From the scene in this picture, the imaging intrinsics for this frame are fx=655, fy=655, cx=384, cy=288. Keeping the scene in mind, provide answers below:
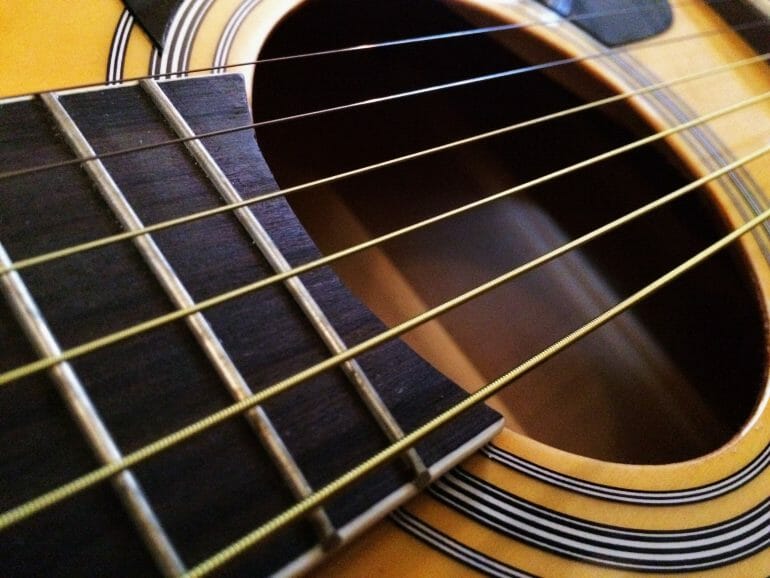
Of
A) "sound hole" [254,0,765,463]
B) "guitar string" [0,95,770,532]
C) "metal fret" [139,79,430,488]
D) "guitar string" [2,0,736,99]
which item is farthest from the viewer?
"sound hole" [254,0,765,463]

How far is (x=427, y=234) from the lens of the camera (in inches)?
34.2

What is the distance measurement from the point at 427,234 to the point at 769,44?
63 centimetres

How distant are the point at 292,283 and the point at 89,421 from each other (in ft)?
0.53

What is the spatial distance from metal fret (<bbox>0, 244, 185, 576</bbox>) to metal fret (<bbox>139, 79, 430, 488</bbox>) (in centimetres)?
14

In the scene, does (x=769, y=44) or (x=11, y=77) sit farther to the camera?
(x=769, y=44)

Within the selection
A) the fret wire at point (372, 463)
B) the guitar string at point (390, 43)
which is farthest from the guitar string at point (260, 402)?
the guitar string at point (390, 43)

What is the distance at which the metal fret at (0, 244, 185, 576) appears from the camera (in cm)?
32

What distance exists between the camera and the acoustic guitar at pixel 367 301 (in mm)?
354

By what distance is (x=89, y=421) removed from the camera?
13.7 inches

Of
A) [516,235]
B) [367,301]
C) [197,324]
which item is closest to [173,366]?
[197,324]

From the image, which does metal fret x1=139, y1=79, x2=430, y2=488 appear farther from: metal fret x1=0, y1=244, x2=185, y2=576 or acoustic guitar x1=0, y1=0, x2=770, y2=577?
metal fret x1=0, y1=244, x2=185, y2=576

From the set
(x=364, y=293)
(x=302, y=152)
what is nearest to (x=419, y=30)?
(x=302, y=152)

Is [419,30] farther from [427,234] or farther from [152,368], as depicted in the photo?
[152,368]

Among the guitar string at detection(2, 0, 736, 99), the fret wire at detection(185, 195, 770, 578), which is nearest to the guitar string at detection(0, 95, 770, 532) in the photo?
the fret wire at detection(185, 195, 770, 578)
